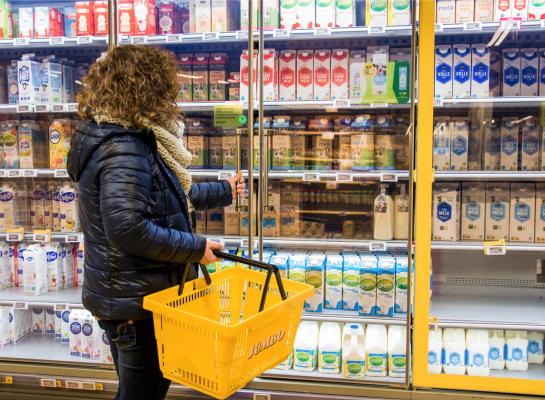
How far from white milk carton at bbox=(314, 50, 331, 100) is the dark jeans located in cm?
177

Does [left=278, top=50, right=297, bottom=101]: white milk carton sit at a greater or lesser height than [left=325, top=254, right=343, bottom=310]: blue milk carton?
greater

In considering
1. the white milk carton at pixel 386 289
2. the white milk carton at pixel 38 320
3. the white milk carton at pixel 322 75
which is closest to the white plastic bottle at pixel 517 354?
the white milk carton at pixel 386 289

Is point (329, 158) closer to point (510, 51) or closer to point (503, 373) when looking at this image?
point (510, 51)

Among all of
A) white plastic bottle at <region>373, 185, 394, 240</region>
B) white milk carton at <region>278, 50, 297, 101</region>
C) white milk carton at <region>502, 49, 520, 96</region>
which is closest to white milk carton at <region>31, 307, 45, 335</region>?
white milk carton at <region>278, 50, 297, 101</region>

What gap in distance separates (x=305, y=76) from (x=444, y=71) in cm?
78

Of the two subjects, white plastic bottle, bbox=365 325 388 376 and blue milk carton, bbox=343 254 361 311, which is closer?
white plastic bottle, bbox=365 325 388 376

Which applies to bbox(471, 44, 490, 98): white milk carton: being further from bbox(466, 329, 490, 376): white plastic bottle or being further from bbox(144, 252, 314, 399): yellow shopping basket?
bbox(144, 252, 314, 399): yellow shopping basket

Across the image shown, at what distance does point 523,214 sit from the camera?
2877 mm

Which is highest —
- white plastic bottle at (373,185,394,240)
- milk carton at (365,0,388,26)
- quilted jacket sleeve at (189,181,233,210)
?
milk carton at (365,0,388,26)

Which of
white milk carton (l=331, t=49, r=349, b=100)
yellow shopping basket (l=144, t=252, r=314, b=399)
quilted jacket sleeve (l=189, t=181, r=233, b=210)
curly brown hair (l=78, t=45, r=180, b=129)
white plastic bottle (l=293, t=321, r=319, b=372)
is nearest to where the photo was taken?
yellow shopping basket (l=144, t=252, r=314, b=399)

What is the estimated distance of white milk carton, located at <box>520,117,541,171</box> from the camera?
2869mm

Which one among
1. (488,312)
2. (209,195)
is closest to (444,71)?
(488,312)

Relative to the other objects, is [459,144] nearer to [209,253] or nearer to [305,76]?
[305,76]

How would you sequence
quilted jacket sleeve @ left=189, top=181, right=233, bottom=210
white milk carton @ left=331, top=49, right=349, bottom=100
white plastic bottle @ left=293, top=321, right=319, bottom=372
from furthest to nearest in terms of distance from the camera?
1. white milk carton @ left=331, top=49, right=349, bottom=100
2. white plastic bottle @ left=293, top=321, right=319, bottom=372
3. quilted jacket sleeve @ left=189, top=181, right=233, bottom=210
